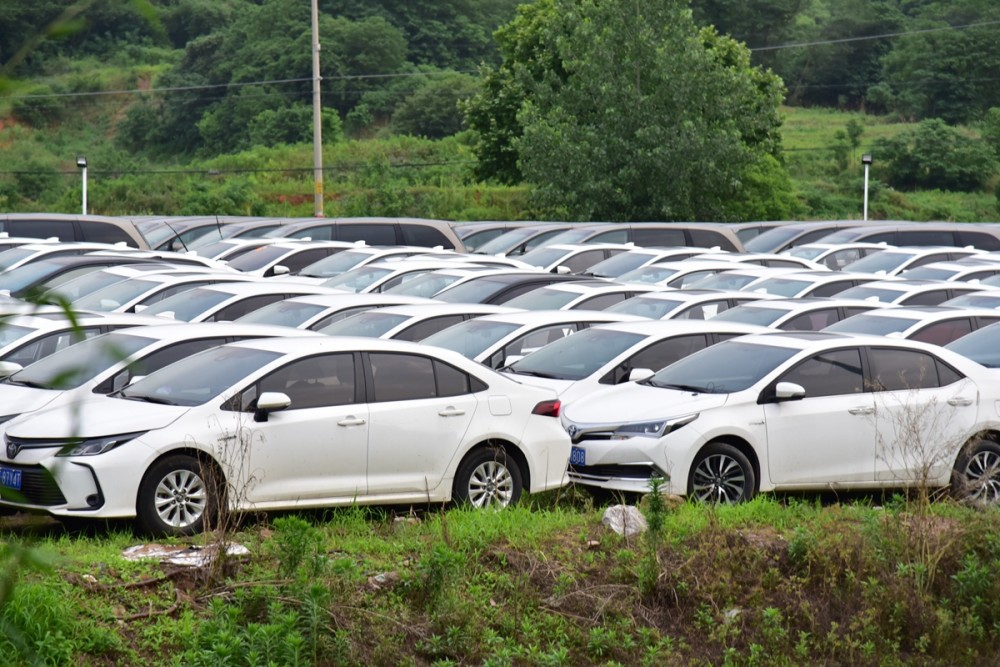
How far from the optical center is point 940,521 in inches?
382

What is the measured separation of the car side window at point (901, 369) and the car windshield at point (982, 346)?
5.37 feet

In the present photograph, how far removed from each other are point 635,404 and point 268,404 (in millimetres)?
3230

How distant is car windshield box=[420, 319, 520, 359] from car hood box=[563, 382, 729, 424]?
182cm

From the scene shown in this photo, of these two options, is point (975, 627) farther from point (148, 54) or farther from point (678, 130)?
point (148, 54)

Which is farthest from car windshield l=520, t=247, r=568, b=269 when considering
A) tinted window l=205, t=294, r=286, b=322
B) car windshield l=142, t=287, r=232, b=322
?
car windshield l=142, t=287, r=232, b=322

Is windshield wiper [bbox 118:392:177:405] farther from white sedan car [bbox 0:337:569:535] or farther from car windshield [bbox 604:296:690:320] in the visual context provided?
car windshield [bbox 604:296:690:320]

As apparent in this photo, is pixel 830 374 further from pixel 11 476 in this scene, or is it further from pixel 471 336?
pixel 11 476

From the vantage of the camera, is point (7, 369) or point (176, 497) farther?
point (176, 497)

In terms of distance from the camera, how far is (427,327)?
14.2 metres

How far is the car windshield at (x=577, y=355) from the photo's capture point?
1272 centimetres

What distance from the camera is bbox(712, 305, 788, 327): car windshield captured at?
15242 millimetres

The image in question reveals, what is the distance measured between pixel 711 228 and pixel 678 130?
1178 cm

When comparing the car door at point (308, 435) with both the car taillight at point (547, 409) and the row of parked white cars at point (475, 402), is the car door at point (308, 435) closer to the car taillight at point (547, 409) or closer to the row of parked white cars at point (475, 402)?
the row of parked white cars at point (475, 402)

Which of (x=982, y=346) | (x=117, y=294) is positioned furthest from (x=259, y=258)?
(x=982, y=346)
